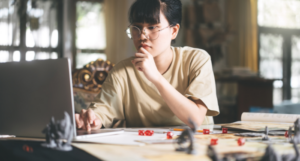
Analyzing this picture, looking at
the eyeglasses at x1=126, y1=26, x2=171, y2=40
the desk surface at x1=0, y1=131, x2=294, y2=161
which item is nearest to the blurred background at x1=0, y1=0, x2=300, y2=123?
the eyeglasses at x1=126, y1=26, x2=171, y2=40

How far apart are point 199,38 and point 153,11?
3.11 meters

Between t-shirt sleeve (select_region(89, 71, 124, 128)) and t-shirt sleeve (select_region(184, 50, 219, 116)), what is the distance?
0.33m

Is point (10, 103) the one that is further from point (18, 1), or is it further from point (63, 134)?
point (18, 1)

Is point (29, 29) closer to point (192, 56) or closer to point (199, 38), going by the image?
point (199, 38)

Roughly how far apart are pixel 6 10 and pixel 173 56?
3.25 m

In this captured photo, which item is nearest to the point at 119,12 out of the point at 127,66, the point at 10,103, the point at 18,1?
the point at 18,1

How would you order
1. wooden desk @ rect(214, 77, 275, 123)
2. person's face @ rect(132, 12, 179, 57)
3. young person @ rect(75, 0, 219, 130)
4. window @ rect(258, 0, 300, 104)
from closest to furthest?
young person @ rect(75, 0, 219, 130) < person's face @ rect(132, 12, 179, 57) < wooden desk @ rect(214, 77, 275, 123) < window @ rect(258, 0, 300, 104)

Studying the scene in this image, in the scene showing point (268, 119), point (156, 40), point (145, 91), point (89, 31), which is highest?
point (89, 31)

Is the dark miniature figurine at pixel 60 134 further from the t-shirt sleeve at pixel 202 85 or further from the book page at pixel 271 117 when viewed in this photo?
the book page at pixel 271 117

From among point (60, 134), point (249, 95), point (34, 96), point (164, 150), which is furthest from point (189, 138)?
point (249, 95)

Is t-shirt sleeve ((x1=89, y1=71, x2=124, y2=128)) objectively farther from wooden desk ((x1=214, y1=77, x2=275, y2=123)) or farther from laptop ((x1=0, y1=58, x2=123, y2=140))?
wooden desk ((x1=214, y1=77, x2=275, y2=123))

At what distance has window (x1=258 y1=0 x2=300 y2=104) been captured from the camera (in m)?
4.61

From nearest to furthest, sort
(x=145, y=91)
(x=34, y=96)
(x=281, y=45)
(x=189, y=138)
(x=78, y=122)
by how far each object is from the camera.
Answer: (x=189, y=138) → (x=34, y=96) → (x=78, y=122) → (x=145, y=91) → (x=281, y=45)

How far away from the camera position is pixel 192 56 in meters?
1.34
